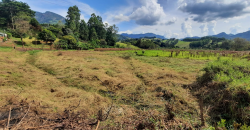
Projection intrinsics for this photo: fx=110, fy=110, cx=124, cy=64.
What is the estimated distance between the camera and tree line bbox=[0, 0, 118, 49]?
26594 millimetres

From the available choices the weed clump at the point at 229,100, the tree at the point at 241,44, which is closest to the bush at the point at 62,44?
the weed clump at the point at 229,100

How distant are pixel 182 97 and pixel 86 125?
4955 mm

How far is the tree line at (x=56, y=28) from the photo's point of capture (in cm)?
2659

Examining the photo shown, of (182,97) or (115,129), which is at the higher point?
(115,129)

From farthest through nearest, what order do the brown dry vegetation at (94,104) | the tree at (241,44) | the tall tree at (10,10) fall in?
the tree at (241,44), the tall tree at (10,10), the brown dry vegetation at (94,104)

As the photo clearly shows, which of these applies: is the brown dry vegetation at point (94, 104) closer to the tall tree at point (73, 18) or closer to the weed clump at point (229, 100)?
the weed clump at point (229, 100)

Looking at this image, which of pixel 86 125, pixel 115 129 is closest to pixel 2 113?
pixel 86 125

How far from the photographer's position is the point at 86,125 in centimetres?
210

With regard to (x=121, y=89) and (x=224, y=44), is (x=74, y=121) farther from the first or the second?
(x=224, y=44)

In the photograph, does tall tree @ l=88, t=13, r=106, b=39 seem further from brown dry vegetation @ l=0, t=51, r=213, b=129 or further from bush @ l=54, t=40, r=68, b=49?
brown dry vegetation @ l=0, t=51, r=213, b=129

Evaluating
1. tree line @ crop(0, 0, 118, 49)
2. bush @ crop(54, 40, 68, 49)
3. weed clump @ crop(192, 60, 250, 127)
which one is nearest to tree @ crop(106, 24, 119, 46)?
tree line @ crop(0, 0, 118, 49)

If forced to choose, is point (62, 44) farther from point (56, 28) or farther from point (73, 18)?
point (73, 18)

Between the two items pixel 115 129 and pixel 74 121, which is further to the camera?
pixel 115 129

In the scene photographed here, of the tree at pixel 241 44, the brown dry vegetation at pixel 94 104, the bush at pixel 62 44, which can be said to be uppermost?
the tree at pixel 241 44
